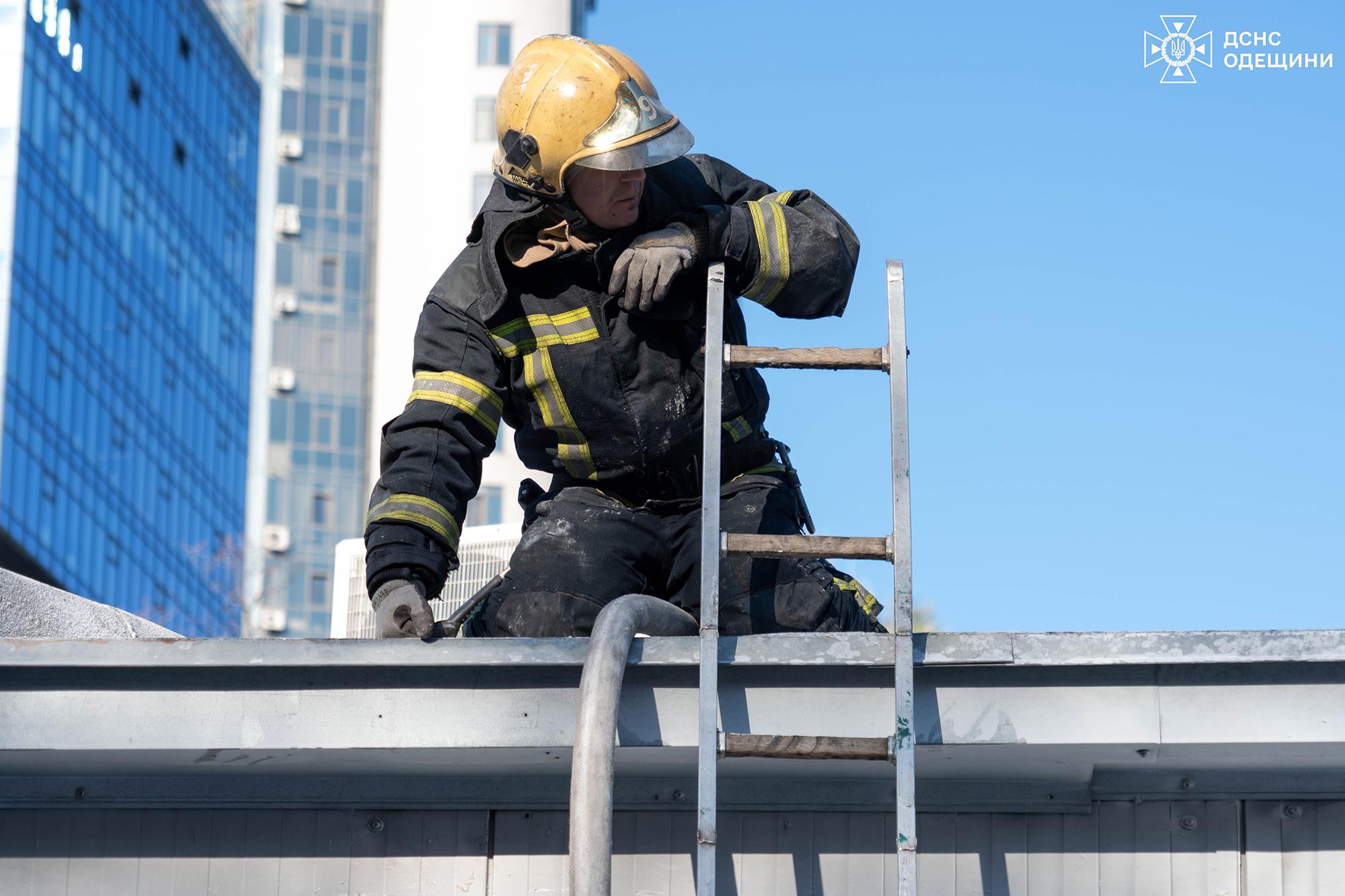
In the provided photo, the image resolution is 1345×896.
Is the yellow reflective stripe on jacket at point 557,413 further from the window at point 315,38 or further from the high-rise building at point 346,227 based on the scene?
the window at point 315,38

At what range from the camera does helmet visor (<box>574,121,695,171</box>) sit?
16.6 feet

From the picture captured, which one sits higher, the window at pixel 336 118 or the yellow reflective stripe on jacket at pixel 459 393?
the window at pixel 336 118

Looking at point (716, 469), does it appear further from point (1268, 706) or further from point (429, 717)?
point (1268, 706)

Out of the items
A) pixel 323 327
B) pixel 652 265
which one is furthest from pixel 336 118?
pixel 652 265

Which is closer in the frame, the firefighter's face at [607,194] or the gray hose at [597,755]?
the gray hose at [597,755]

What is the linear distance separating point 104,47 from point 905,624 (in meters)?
65.0

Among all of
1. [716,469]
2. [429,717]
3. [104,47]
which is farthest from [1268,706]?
[104,47]

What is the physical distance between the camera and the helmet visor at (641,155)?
5.07 m

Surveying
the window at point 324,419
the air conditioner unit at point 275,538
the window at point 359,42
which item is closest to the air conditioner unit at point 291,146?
the window at point 359,42

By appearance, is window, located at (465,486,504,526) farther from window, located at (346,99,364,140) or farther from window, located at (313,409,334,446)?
window, located at (346,99,364,140)

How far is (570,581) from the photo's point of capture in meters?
5.21

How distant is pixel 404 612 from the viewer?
4.57 meters

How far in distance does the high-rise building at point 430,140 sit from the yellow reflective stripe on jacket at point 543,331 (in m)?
53.0

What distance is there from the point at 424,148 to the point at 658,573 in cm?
6071
